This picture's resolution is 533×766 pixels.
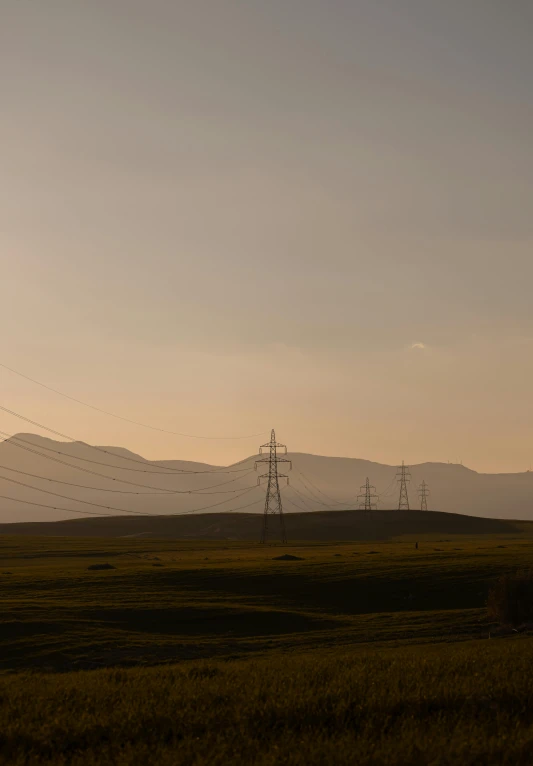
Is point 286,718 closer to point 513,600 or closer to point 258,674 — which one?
point 258,674

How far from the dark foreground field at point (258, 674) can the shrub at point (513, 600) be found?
1822 mm

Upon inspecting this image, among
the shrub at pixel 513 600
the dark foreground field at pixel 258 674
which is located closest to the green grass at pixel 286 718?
the dark foreground field at pixel 258 674

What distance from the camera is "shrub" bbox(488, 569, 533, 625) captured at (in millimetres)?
56344

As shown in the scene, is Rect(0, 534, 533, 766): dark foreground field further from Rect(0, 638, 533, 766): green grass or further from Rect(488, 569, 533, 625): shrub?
Rect(488, 569, 533, 625): shrub

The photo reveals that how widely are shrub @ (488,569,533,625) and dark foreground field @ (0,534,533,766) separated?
71.7 inches

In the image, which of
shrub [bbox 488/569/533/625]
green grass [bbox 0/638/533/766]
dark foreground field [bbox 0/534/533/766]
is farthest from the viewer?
shrub [bbox 488/569/533/625]

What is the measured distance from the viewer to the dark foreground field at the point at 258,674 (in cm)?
2064

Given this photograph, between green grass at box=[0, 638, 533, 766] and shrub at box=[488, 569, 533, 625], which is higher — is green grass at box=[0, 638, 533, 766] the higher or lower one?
the higher one

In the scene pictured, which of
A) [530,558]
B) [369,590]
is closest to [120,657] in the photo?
[369,590]

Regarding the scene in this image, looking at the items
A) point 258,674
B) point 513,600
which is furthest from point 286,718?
point 513,600

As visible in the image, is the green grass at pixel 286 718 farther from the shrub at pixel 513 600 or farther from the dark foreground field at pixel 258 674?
the shrub at pixel 513 600

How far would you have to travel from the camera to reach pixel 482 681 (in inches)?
1048

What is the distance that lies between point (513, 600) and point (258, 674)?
110 ft

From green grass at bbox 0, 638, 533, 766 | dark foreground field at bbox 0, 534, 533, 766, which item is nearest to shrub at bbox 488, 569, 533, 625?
dark foreground field at bbox 0, 534, 533, 766
